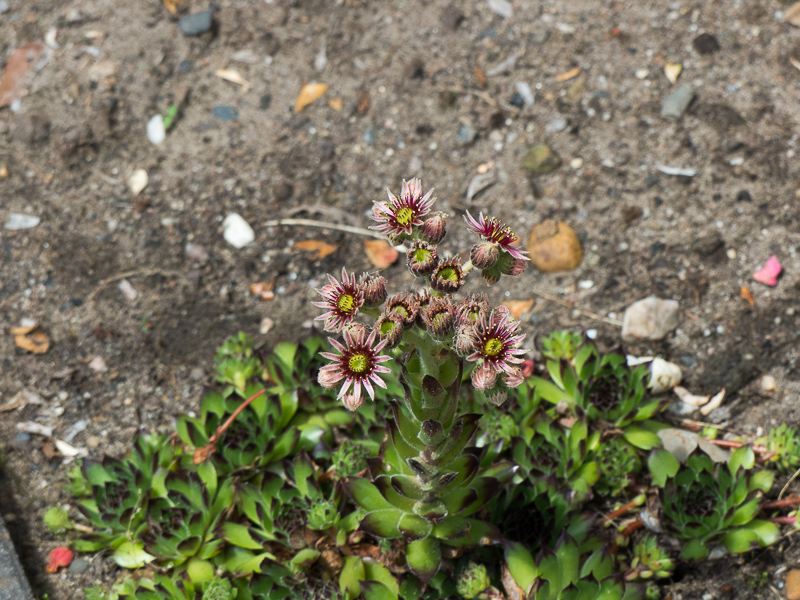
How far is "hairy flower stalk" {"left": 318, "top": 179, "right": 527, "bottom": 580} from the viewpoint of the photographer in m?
2.17

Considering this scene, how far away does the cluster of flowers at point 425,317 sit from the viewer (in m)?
2.15

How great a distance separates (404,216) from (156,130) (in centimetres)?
314

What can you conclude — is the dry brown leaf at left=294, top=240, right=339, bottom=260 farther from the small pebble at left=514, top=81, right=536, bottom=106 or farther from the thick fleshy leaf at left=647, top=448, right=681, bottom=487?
the thick fleshy leaf at left=647, top=448, right=681, bottom=487

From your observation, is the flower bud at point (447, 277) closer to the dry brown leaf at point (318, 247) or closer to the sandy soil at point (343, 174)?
the sandy soil at point (343, 174)

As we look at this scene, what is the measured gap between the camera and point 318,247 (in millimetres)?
4371

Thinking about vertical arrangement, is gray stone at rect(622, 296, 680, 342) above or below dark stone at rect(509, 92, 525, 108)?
below

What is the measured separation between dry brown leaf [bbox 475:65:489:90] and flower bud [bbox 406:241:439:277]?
2.87 metres

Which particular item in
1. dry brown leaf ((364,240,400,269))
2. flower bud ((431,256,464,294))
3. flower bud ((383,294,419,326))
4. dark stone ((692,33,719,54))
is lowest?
dry brown leaf ((364,240,400,269))

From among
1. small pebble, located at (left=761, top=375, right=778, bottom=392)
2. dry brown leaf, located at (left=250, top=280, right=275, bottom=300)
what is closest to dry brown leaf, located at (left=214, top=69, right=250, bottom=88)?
dry brown leaf, located at (left=250, top=280, right=275, bottom=300)

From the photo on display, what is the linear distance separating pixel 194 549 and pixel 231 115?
2.99 meters

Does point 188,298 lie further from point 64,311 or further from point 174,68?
point 174,68

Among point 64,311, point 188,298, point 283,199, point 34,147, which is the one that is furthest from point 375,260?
point 34,147

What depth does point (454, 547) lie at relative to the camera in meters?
2.94

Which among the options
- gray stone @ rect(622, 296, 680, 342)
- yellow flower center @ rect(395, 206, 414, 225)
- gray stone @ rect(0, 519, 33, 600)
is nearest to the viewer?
yellow flower center @ rect(395, 206, 414, 225)
